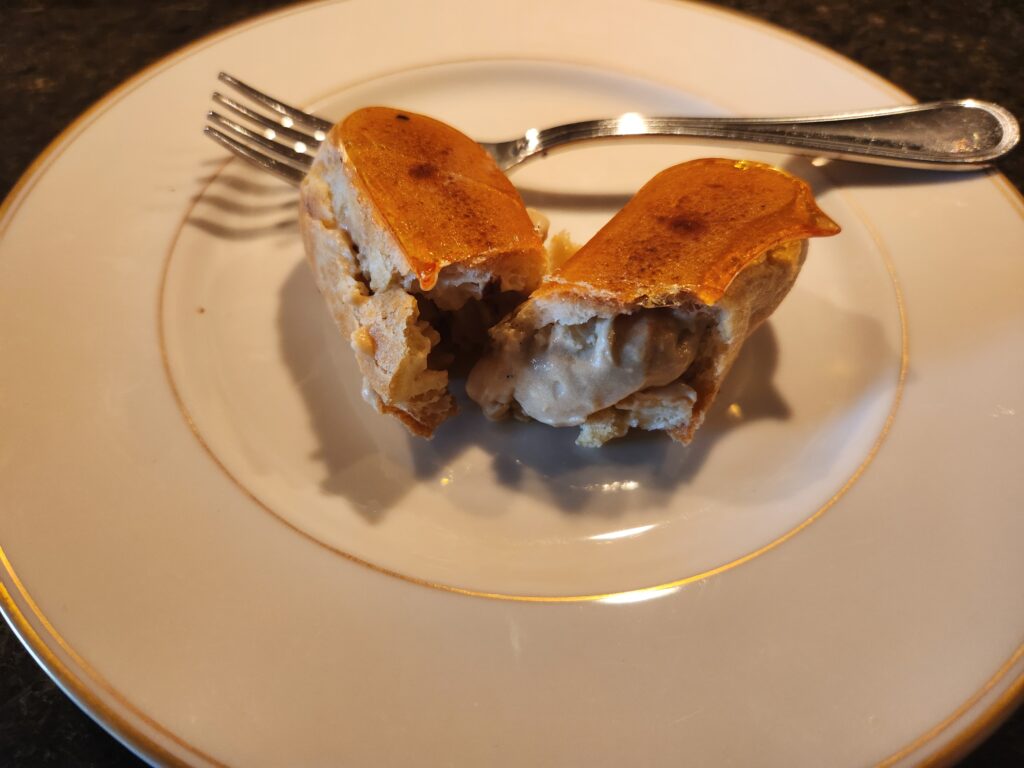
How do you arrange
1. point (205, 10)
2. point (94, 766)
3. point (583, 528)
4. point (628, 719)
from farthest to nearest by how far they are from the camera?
point (205, 10)
point (583, 528)
point (94, 766)
point (628, 719)

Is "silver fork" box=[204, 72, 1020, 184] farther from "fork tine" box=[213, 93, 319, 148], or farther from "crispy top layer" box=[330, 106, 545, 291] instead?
"crispy top layer" box=[330, 106, 545, 291]

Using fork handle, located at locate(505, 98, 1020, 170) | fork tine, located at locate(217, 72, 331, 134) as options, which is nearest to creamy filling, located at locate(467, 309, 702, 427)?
fork handle, located at locate(505, 98, 1020, 170)

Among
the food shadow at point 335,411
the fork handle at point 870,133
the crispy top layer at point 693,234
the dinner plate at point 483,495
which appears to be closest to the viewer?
the dinner plate at point 483,495

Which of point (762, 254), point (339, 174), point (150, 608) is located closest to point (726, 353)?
point (762, 254)

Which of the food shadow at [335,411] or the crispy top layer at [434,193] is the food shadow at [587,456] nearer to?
the food shadow at [335,411]

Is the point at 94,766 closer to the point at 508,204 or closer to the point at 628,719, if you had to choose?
the point at 628,719

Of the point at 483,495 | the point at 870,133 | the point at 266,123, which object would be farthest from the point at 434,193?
the point at 870,133

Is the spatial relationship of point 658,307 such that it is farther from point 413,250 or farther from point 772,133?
point 772,133

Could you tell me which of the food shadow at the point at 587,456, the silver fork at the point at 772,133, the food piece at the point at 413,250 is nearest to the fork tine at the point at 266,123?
the silver fork at the point at 772,133
